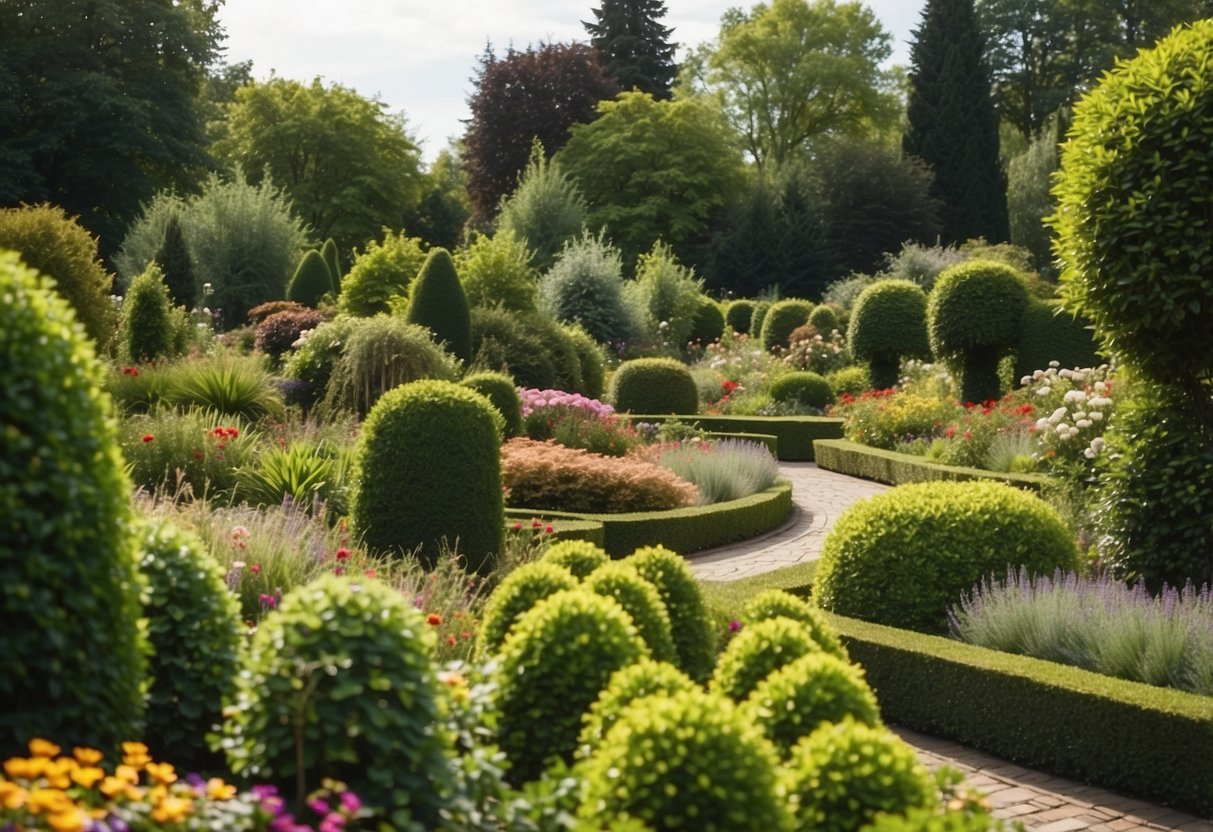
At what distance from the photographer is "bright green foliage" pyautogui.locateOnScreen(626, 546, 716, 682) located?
4.91 m

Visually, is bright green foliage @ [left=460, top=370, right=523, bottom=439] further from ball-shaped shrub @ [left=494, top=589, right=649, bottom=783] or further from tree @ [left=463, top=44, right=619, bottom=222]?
tree @ [left=463, top=44, right=619, bottom=222]

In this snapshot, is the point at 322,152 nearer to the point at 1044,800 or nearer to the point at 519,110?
the point at 519,110

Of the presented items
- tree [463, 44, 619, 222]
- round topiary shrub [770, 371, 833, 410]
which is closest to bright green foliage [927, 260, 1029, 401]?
round topiary shrub [770, 371, 833, 410]

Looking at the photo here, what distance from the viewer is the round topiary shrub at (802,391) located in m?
21.9

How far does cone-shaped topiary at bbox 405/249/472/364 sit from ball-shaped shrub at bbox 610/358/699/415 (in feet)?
9.40

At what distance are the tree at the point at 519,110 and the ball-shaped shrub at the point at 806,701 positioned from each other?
142 ft

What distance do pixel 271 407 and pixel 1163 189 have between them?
9.11m

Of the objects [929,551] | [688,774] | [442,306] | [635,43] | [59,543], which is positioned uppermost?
[635,43]

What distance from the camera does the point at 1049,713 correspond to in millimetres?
5363

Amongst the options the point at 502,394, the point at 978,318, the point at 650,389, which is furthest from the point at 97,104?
the point at 978,318

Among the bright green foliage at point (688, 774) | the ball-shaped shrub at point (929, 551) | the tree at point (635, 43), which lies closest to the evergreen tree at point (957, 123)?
the tree at point (635, 43)

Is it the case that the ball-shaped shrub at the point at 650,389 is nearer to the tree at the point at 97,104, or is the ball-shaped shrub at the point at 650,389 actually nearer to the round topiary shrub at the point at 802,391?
the round topiary shrub at the point at 802,391

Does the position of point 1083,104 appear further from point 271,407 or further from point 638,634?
point 271,407

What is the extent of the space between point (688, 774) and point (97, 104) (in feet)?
116
